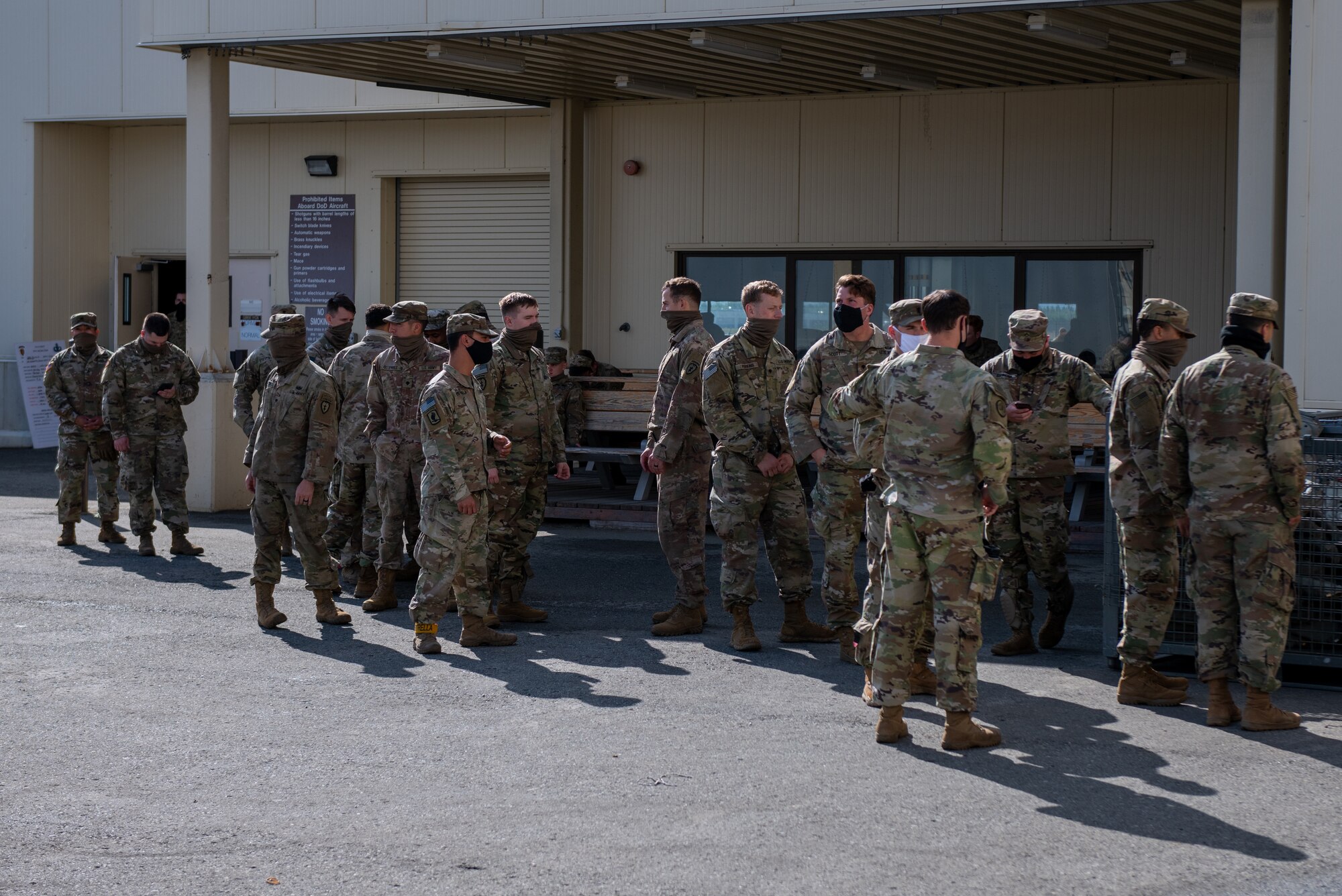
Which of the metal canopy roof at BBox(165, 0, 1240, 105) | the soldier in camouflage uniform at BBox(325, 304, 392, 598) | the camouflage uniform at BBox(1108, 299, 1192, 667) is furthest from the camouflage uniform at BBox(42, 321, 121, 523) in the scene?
the camouflage uniform at BBox(1108, 299, 1192, 667)

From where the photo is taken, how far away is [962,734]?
6203 millimetres

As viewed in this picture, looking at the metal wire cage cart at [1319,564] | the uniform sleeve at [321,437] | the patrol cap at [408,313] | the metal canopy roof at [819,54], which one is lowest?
the metal wire cage cart at [1319,564]

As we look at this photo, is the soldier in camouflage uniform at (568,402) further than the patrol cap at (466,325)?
Yes

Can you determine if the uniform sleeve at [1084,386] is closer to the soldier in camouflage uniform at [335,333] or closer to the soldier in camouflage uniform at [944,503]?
the soldier in camouflage uniform at [944,503]

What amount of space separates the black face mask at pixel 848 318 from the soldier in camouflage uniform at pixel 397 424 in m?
2.86

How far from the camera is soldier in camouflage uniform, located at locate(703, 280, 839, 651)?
26.7ft

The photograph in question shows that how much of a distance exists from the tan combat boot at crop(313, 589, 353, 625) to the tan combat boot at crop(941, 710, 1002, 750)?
13.6 feet

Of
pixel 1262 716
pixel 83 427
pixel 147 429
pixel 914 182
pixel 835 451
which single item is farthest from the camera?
pixel 914 182

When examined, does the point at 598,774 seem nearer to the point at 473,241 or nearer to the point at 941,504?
the point at 941,504

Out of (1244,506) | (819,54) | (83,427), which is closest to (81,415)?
(83,427)

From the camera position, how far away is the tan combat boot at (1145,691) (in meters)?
7.02

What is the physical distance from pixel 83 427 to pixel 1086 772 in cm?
916

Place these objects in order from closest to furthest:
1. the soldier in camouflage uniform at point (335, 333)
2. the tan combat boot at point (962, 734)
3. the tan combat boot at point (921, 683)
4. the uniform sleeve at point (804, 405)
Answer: the tan combat boot at point (962, 734)
the tan combat boot at point (921, 683)
the uniform sleeve at point (804, 405)
the soldier in camouflage uniform at point (335, 333)

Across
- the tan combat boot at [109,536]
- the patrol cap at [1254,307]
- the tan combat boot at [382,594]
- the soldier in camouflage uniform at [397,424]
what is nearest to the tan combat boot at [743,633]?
the soldier in camouflage uniform at [397,424]
